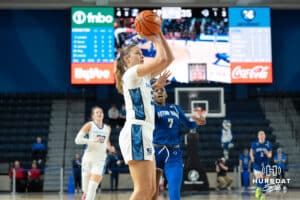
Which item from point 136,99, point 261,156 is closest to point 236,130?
point 261,156

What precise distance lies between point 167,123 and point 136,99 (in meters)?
2.54

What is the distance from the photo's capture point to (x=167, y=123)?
7.20 metres

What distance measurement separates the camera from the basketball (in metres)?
4.49

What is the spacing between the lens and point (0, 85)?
952 inches

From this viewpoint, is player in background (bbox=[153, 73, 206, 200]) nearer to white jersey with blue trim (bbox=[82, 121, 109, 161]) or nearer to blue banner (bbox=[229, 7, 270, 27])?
white jersey with blue trim (bbox=[82, 121, 109, 161])

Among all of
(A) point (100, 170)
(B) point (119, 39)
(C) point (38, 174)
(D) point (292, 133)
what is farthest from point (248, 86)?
(A) point (100, 170)

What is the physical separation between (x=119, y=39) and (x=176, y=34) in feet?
7.68

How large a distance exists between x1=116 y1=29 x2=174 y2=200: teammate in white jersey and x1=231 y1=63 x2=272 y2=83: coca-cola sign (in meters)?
17.4

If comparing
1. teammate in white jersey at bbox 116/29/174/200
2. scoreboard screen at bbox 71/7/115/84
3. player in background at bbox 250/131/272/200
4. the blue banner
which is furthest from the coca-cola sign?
teammate in white jersey at bbox 116/29/174/200

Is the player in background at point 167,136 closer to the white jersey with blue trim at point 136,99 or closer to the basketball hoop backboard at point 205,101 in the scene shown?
the white jersey with blue trim at point 136,99

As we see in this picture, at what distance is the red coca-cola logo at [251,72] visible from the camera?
21.8m

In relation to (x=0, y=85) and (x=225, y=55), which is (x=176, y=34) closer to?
(x=225, y=55)

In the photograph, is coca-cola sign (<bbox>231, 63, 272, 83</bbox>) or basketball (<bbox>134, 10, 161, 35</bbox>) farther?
coca-cola sign (<bbox>231, 63, 272, 83</bbox>)

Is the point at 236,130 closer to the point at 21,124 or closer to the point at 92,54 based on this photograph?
the point at 92,54
